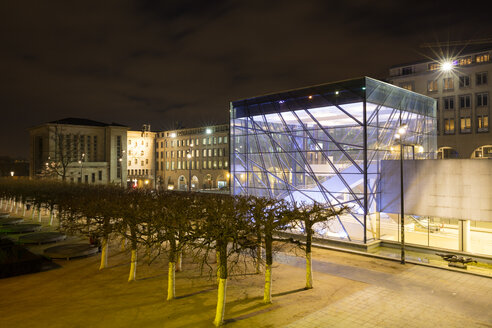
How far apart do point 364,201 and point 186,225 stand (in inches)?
657

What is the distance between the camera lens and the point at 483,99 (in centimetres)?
→ 5275

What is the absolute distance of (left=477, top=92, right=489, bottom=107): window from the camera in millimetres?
52344

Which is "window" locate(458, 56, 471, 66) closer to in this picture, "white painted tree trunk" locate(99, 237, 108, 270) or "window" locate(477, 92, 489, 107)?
"window" locate(477, 92, 489, 107)

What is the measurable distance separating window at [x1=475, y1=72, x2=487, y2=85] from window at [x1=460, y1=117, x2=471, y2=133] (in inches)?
221

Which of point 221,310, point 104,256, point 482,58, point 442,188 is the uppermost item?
point 482,58

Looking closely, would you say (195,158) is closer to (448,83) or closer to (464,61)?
(448,83)

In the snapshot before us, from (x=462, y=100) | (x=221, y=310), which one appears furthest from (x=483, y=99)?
(x=221, y=310)

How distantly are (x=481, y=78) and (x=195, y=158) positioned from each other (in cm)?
6353

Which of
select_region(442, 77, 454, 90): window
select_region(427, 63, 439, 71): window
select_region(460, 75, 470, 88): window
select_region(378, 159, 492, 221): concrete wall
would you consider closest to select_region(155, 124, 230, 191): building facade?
select_region(427, 63, 439, 71): window

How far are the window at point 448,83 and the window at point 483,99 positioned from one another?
430 cm

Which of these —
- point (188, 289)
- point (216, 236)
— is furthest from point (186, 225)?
point (188, 289)

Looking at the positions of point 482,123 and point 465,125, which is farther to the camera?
point 465,125

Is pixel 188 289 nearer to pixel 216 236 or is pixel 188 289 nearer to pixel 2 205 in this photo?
pixel 216 236

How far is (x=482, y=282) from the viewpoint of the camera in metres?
18.3
